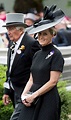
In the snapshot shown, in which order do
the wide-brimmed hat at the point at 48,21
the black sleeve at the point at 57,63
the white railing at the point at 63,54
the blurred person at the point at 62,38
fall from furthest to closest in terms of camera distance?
the blurred person at the point at 62,38 → the white railing at the point at 63,54 → the wide-brimmed hat at the point at 48,21 → the black sleeve at the point at 57,63

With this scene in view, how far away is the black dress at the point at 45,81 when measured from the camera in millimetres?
5820

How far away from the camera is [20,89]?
6762 mm

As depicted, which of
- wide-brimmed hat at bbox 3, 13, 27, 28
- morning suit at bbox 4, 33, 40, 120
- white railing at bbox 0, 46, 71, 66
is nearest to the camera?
morning suit at bbox 4, 33, 40, 120

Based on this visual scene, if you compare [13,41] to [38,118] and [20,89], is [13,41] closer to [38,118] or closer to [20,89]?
[20,89]

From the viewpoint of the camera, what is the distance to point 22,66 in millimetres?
6703

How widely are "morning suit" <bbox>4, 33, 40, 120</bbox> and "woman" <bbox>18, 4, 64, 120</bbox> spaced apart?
71 centimetres

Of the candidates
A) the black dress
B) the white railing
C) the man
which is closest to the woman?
the black dress

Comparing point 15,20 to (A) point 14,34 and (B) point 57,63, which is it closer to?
(A) point 14,34

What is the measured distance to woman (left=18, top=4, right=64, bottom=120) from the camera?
5.80 meters

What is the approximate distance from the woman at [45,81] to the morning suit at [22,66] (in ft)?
2.33

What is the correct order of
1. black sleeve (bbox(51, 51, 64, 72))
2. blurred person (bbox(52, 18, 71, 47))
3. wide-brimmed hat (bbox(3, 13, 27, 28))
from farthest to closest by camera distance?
blurred person (bbox(52, 18, 71, 47))
wide-brimmed hat (bbox(3, 13, 27, 28))
black sleeve (bbox(51, 51, 64, 72))

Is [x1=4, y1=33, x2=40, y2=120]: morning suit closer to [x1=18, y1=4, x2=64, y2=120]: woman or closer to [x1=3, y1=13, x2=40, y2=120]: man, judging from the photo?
[x1=3, y1=13, x2=40, y2=120]: man

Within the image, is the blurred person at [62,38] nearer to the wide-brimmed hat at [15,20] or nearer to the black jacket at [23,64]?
the wide-brimmed hat at [15,20]

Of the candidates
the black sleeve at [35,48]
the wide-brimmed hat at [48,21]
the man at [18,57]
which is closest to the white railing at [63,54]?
the man at [18,57]
